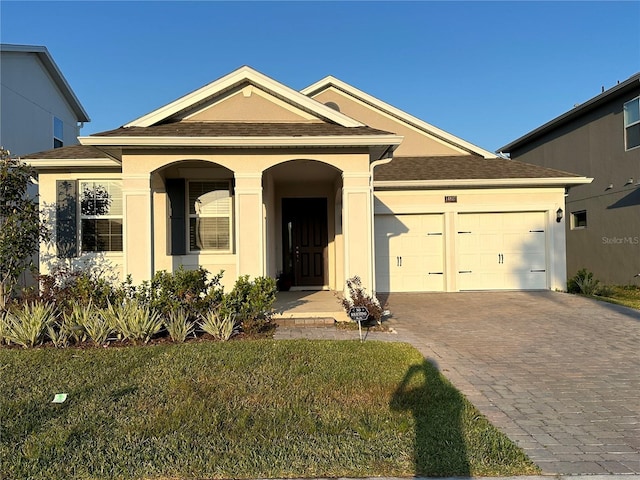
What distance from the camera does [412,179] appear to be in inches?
450

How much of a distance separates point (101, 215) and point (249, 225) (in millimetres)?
3926

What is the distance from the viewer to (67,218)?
9469 mm

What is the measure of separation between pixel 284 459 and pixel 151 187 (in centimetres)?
594

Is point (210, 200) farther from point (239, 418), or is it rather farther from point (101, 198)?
point (239, 418)

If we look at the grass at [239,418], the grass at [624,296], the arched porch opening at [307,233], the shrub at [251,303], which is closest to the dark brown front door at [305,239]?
the arched porch opening at [307,233]

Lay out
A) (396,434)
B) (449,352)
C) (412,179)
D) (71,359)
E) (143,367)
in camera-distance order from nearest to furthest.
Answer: (396,434) < (143,367) < (71,359) < (449,352) < (412,179)

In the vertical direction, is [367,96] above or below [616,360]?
above

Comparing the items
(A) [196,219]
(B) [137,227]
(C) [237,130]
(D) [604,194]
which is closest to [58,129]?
(A) [196,219]

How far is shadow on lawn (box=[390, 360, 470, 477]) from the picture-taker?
3.06 meters

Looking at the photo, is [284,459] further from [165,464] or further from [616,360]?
[616,360]

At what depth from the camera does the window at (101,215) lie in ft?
31.3

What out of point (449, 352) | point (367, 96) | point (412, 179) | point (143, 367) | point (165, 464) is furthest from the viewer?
point (367, 96)

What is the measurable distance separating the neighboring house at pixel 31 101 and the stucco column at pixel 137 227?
8009mm

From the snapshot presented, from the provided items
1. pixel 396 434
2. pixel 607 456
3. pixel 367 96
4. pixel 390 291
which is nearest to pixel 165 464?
pixel 396 434
